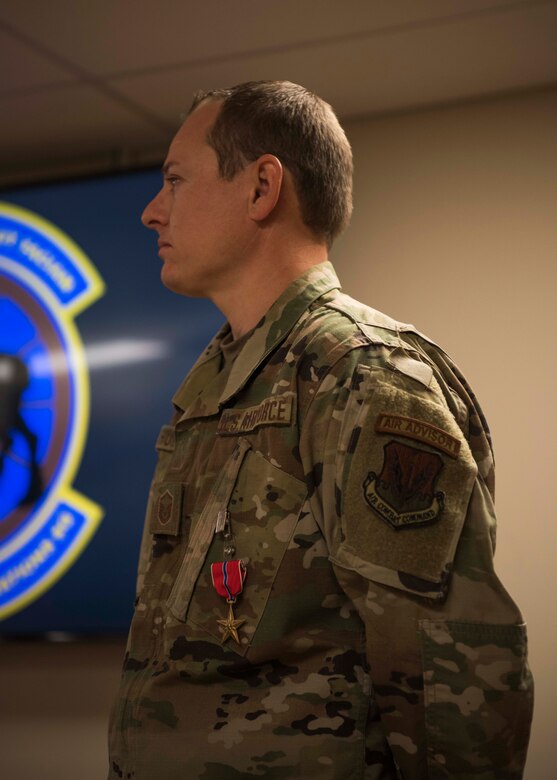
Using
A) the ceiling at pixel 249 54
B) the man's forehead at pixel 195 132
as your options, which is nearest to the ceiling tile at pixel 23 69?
the ceiling at pixel 249 54

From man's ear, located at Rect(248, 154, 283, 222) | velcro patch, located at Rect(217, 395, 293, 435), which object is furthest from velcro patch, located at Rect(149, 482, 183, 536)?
man's ear, located at Rect(248, 154, 283, 222)

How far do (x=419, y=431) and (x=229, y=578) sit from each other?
0.97ft

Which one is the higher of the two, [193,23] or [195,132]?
[193,23]

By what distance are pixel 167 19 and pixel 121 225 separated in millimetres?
710

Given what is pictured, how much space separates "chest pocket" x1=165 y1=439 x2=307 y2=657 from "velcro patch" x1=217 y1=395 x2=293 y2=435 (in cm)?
3

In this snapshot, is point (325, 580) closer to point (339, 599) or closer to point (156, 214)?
point (339, 599)

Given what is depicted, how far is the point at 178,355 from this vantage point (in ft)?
8.47

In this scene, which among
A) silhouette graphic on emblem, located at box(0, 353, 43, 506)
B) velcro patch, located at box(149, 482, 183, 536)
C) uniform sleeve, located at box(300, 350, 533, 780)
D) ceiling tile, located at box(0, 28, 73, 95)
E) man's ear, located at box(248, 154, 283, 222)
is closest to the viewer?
uniform sleeve, located at box(300, 350, 533, 780)

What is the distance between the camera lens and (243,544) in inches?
42.5

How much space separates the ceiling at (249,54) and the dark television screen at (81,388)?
245mm

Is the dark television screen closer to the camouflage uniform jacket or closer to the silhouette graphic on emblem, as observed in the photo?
the silhouette graphic on emblem

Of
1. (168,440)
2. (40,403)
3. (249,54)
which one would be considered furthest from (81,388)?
(168,440)

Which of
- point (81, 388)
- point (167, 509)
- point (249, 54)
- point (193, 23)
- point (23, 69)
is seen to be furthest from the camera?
point (81, 388)

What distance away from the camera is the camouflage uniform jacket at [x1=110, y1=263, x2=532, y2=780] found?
37.6 inches
